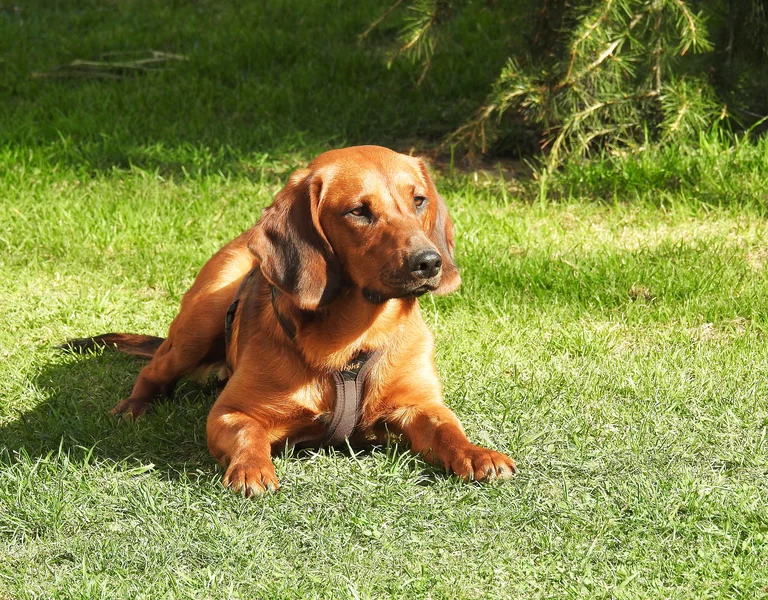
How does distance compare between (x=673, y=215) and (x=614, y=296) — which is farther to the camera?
(x=673, y=215)

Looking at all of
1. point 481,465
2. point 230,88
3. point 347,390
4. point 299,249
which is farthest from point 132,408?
point 230,88

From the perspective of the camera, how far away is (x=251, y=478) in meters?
3.08

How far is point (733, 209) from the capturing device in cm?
570

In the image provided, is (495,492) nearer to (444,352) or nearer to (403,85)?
(444,352)

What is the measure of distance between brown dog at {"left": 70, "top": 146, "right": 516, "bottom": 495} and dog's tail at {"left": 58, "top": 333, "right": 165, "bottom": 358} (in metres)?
0.84

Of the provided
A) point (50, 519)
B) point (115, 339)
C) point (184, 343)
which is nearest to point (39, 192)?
point (115, 339)

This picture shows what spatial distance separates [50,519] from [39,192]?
3.79 meters

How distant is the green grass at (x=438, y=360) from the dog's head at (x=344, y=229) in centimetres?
60

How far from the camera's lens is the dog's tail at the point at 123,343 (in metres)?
4.40

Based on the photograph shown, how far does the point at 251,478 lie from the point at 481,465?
2.28ft

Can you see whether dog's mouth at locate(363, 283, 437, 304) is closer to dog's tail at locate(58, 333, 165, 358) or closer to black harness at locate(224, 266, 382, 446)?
black harness at locate(224, 266, 382, 446)

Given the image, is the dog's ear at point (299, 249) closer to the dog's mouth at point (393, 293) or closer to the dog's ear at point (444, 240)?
the dog's mouth at point (393, 293)

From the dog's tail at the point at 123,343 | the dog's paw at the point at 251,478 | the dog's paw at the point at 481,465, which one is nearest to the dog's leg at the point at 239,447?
the dog's paw at the point at 251,478

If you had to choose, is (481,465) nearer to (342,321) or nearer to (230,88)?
(342,321)
